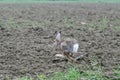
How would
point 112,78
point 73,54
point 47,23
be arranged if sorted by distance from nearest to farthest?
point 112,78 < point 73,54 < point 47,23

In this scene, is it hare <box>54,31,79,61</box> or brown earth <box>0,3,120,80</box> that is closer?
brown earth <box>0,3,120,80</box>

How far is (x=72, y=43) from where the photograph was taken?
8.52 metres

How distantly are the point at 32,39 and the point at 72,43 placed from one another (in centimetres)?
365

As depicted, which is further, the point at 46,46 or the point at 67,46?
the point at 46,46

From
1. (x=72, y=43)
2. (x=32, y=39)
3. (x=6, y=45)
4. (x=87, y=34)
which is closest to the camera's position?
(x=72, y=43)

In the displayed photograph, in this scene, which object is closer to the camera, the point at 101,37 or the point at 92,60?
the point at 92,60

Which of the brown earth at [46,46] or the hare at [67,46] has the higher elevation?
the hare at [67,46]

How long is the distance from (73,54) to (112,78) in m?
2.21

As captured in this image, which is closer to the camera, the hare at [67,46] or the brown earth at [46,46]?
the brown earth at [46,46]

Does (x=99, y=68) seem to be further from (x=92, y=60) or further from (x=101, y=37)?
(x=101, y=37)

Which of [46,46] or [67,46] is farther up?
[67,46]

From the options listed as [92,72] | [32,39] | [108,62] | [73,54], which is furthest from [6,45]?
[92,72]

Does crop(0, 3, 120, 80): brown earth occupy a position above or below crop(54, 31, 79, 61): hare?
below

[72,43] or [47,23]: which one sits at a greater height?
[72,43]
